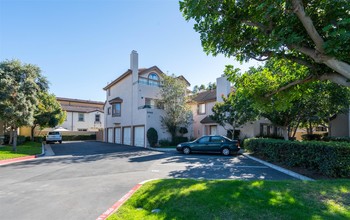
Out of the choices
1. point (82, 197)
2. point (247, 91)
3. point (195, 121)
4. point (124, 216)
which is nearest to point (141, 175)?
point (82, 197)

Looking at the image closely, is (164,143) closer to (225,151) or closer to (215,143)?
(215,143)

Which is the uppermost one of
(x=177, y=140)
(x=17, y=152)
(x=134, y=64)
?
(x=134, y=64)

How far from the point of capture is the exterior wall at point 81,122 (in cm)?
4244

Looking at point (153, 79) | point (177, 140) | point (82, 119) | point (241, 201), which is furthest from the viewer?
point (82, 119)

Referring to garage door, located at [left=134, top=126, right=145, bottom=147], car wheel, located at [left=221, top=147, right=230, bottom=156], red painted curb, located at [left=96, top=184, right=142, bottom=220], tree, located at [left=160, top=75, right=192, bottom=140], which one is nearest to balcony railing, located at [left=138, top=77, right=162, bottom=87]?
tree, located at [left=160, top=75, right=192, bottom=140]

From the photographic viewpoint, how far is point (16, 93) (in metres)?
17.8

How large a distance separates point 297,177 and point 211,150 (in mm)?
8561

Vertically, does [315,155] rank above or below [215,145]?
above

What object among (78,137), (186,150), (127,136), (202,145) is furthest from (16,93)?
(78,137)

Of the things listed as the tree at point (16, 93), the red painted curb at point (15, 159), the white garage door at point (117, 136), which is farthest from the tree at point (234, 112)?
the tree at point (16, 93)

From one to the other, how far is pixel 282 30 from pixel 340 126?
24.3m

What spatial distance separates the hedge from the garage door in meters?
14.1

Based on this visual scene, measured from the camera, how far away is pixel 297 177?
899 centimetres

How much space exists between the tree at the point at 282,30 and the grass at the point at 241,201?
3.23 m
